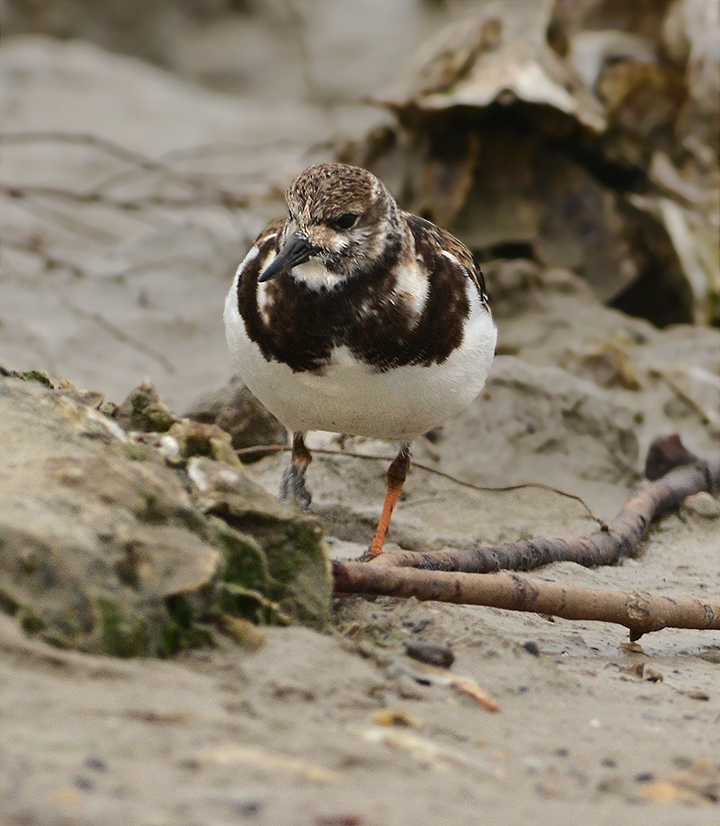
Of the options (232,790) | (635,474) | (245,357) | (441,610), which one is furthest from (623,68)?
(232,790)

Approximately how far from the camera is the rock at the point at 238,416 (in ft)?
14.2

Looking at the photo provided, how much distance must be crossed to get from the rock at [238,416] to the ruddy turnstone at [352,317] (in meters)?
0.88

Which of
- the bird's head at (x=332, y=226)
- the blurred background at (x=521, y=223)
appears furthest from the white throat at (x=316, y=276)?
the blurred background at (x=521, y=223)

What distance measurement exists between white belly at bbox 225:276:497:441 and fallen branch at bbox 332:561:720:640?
0.73m

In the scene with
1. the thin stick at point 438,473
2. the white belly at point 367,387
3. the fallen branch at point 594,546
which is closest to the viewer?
the fallen branch at point 594,546

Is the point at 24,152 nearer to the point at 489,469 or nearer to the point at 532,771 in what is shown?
the point at 489,469

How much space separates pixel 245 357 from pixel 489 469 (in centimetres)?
181

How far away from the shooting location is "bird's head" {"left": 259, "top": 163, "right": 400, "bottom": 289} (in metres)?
3.15

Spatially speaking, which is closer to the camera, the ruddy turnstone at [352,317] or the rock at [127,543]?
the rock at [127,543]

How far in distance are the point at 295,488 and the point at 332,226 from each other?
3.82ft

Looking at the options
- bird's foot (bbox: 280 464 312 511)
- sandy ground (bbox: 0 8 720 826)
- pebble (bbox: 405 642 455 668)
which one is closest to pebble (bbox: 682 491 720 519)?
sandy ground (bbox: 0 8 720 826)

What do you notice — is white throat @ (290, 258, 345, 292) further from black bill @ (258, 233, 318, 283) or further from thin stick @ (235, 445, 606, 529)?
thin stick @ (235, 445, 606, 529)

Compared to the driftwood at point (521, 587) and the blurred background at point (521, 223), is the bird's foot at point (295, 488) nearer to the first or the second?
the driftwood at point (521, 587)

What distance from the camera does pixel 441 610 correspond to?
8.71 ft
